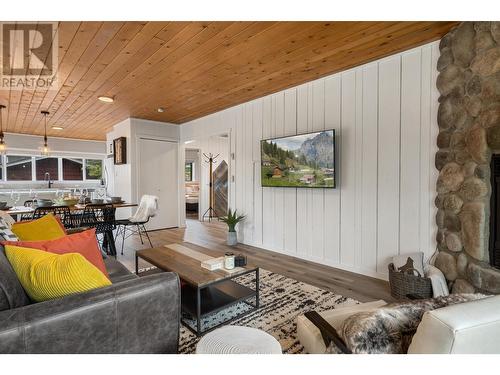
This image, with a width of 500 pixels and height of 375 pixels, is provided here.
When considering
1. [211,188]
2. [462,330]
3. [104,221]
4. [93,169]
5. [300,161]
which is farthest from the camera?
[93,169]

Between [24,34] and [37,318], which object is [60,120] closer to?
[24,34]

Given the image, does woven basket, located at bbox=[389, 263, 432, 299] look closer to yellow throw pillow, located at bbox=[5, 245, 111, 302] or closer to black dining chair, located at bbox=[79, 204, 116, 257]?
yellow throw pillow, located at bbox=[5, 245, 111, 302]

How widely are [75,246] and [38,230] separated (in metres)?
0.90

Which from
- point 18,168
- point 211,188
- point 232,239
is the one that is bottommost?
point 232,239

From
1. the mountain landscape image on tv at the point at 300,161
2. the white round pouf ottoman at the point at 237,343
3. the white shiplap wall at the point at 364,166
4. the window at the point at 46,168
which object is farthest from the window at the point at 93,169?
the white round pouf ottoman at the point at 237,343

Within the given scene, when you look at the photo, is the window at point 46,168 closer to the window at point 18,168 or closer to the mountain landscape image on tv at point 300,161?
the window at point 18,168

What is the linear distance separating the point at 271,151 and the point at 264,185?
547mm

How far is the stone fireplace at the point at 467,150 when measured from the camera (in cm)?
211

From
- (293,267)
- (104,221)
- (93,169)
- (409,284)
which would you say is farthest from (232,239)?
(93,169)

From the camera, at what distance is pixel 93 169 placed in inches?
343

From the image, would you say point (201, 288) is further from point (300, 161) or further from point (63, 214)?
point (63, 214)

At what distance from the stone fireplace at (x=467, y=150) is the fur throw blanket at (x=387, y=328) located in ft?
4.52

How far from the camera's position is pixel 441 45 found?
8.20 ft
